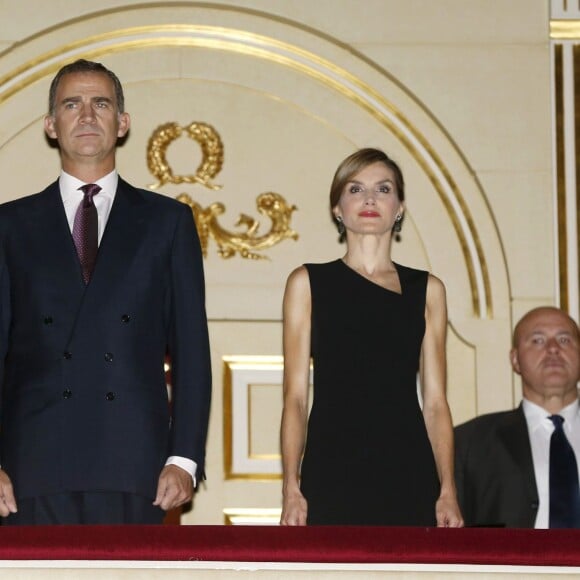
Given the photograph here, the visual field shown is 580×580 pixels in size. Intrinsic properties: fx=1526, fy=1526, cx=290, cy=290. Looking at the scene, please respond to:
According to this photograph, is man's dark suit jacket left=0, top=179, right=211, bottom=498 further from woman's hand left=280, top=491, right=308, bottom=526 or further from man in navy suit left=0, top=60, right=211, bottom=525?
woman's hand left=280, top=491, right=308, bottom=526

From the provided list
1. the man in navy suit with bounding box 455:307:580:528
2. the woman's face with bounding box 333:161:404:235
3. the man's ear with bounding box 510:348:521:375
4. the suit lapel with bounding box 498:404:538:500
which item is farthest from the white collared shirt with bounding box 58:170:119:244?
the man's ear with bounding box 510:348:521:375

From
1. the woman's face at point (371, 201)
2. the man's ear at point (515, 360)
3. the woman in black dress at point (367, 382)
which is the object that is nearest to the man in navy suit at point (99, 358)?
the woman in black dress at point (367, 382)

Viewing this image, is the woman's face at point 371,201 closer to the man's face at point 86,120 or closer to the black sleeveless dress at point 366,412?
the black sleeveless dress at point 366,412

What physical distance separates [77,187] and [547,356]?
2.02 m

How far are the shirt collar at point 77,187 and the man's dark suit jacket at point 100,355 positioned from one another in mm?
70

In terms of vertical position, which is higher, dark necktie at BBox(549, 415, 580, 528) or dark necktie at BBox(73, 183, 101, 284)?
dark necktie at BBox(73, 183, 101, 284)

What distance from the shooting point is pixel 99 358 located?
11.8ft

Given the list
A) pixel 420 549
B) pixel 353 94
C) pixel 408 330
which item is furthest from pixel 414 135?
pixel 420 549

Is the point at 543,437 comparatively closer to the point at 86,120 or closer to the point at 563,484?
the point at 563,484

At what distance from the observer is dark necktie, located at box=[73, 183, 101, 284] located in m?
3.72

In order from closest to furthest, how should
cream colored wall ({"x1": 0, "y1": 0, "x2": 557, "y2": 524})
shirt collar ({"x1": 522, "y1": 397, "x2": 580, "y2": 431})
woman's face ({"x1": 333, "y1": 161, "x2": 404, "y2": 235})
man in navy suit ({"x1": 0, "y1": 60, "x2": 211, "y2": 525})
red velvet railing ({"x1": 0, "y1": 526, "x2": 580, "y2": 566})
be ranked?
red velvet railing ({"x1": 0, "y1": 526, "x2": 580, "y2": 566}) < man in navy suit ({"x1": 0, "y1": 60, "x2": 211, "y2": 525}) < woman's face ({"x1": 333, "y1": 161, "x2": 404, "y2": 235}) < shirt collar ({"x1": 522, "y1": 397, "x2": 580, "y2": 431}) < cream colored wall ({"x1": 0, "y1": 0, "x2": 557, "y2": 524})

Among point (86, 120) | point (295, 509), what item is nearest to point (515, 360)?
point (295, 509)

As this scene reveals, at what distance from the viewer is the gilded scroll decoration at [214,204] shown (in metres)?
5.95

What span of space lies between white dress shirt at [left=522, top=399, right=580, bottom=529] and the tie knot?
1909 mm
